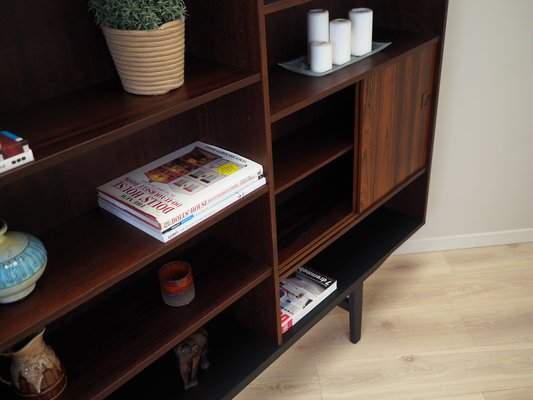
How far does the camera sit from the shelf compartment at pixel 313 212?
Result: 139 cm

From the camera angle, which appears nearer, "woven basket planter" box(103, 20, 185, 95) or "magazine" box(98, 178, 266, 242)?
"woven basket planter" box(103, 20, 185, 95)

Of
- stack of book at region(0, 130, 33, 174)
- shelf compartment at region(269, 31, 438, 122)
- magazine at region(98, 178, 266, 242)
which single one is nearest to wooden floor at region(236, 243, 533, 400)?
magazine at region(98, 178, 266, 242)

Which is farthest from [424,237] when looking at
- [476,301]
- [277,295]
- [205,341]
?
[205,341]

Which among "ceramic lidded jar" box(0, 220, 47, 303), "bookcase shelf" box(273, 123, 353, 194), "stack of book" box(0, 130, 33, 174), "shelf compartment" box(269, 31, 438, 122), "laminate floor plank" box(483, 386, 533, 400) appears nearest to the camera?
"stack of book" box(0, 130, 33, 174)

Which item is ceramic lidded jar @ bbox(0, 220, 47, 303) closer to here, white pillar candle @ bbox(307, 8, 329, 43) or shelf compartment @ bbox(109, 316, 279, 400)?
shelf compartment @ bbox(109, 316, 279, 400)

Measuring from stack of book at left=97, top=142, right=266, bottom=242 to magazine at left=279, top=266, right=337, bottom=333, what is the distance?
442 mm

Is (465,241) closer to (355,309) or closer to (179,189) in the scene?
(355,309)

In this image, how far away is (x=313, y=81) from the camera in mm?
1254

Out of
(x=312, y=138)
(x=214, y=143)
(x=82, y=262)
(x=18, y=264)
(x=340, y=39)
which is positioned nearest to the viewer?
(x=18, y=264)

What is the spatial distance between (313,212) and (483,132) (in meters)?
0.79

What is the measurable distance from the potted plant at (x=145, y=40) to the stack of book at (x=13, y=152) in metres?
0.24

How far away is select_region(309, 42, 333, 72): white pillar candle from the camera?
1268mm

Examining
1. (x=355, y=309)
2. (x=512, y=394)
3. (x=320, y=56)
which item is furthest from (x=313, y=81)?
(x=512, y=394)

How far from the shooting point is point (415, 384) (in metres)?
1.61
